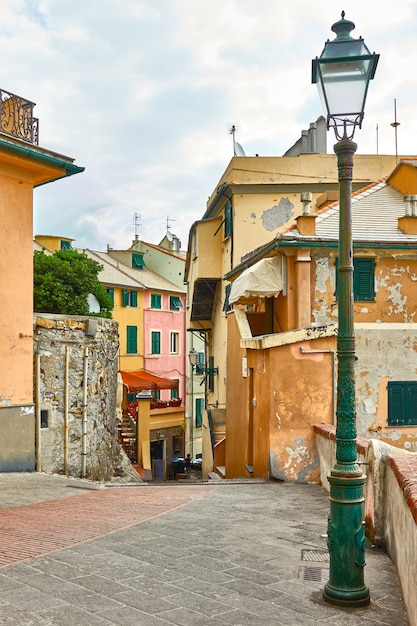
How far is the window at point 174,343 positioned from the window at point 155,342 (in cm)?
145

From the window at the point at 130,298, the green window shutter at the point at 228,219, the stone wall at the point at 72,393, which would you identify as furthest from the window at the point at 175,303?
the stone wall at the point at 72,393

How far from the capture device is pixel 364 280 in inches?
640

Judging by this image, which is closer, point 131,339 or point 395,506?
point 395,506

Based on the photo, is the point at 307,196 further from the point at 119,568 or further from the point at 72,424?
the point at 119,568

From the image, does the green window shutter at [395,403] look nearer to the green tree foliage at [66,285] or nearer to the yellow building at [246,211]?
the green tree foliage at [66,285]

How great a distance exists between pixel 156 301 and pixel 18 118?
30447 mm

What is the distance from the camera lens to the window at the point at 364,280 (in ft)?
53.2

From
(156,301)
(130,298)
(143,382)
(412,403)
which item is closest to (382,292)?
(412,403)

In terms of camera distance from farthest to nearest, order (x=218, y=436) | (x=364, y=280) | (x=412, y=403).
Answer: (x=218, y=436), (x=364, y=280), (x=412, y=403)

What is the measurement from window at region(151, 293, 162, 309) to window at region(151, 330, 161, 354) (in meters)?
1.64

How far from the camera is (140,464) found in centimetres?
2784

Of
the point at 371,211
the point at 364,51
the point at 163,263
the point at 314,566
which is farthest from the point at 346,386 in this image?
the point at 163,263

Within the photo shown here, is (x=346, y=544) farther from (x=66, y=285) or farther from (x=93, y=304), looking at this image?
(x=93, y=304)

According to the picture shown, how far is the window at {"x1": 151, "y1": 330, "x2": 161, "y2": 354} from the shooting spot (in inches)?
1693
